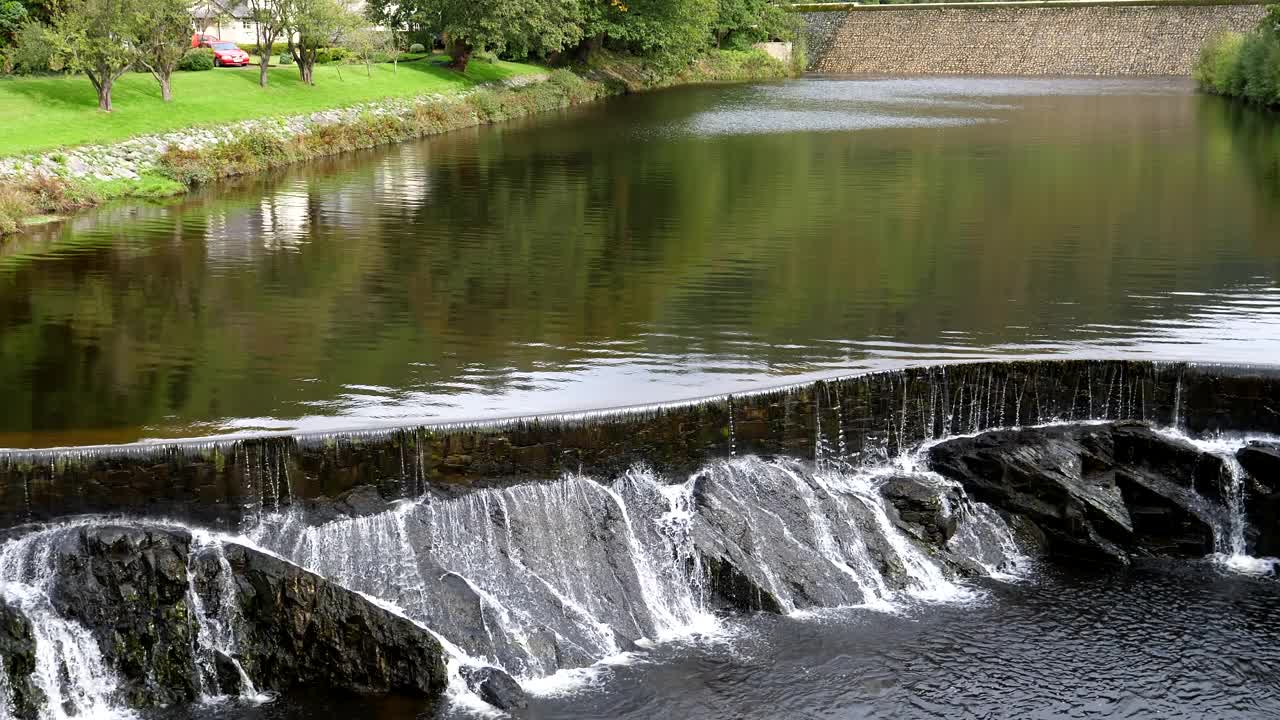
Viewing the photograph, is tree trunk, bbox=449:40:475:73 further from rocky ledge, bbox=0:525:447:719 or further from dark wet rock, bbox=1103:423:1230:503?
rocky ledge, bbox=0:525:447:719

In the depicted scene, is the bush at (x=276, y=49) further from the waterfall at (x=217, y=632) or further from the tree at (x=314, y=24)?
the waterfall at (x=217, y=632)

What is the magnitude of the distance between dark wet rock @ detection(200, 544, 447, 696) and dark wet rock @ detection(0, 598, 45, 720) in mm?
1691

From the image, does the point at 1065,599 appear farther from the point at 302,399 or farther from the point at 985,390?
the point at 302,399

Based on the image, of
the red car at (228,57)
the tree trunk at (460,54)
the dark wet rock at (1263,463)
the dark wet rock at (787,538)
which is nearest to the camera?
the dark wet rock at (787,538)

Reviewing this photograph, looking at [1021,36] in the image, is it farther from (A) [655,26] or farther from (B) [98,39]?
(B) [98,39]

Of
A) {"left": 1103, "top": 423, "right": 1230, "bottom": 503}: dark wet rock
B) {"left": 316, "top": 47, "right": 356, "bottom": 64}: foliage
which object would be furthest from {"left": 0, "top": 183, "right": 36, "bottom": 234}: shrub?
{"left": 316, "top": 47, "right": 356, "bottom": 64}: foliage

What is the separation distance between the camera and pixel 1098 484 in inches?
653

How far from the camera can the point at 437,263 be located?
82.2 feet

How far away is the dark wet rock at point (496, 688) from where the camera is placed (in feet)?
42.4

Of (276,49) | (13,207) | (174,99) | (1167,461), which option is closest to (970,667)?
(1167,461)

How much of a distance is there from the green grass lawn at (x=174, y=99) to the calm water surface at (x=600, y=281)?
11.8 ft

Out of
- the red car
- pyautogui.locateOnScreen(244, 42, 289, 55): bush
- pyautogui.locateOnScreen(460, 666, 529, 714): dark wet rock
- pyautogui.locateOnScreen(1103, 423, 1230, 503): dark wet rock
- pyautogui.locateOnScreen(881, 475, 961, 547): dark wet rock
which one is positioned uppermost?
pyautogui.locateOnScreen(244, 42, 289, 55): bush

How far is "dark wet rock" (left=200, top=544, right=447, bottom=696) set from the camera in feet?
43.5

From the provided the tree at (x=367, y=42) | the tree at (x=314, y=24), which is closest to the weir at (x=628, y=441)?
the tree at (x=314, y=24)
